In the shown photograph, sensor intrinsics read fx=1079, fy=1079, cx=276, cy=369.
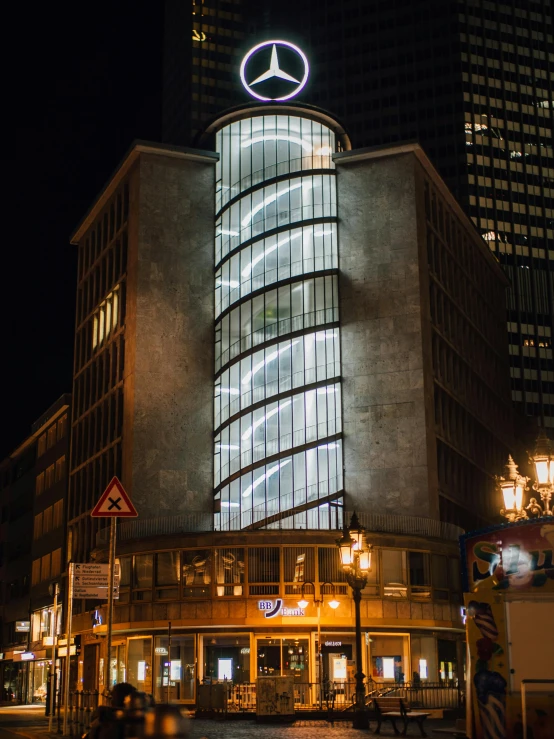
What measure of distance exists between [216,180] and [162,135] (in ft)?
386

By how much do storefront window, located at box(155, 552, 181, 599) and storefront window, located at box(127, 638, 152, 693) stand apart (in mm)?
2949

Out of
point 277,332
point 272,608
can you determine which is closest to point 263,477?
point 277,332

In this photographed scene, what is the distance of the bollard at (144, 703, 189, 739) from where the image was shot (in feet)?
34.1

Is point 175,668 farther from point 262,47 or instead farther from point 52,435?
point 262,47

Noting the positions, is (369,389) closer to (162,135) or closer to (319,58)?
(319,58)

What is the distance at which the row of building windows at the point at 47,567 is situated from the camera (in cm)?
7974

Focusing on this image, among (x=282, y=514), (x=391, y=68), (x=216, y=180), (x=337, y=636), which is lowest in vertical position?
(x=337, y=636)

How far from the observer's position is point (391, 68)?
156 metres

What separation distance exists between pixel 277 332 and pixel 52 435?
100 feet

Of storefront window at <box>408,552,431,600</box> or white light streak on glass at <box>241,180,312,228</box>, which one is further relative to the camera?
white light streak on glass at <box>241,180,312,228</box>

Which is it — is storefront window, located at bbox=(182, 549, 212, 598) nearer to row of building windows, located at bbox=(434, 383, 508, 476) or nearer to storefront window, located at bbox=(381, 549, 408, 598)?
storefront window, located at bbox=(381, 549, 408, 598)

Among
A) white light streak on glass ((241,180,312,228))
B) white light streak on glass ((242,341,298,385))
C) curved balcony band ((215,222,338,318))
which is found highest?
white light streak on glass ((241,180,312,228))

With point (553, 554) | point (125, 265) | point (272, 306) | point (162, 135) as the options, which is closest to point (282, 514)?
point (272, 306)

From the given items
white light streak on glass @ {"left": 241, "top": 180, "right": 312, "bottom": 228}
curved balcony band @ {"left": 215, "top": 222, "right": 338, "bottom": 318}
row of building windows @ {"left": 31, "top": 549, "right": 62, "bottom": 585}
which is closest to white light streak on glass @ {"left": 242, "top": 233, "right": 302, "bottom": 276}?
curved balcony band @ {"left": 215, "top": 222, "right": 338, "bottom": 318}
